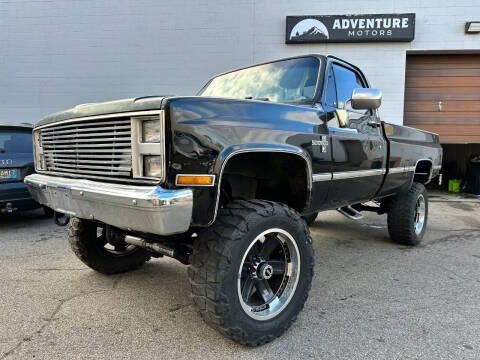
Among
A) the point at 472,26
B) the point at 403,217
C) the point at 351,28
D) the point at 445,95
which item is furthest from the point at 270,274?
the point at 472,26

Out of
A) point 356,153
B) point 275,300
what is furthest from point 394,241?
point 275,300

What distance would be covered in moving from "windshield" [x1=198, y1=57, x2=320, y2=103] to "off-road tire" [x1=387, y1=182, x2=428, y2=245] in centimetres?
237

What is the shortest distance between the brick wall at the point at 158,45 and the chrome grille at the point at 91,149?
275 inches

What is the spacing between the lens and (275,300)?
7.77ft

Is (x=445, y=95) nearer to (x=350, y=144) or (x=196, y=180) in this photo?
(x=350, y=144)

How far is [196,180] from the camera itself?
1.87 metres

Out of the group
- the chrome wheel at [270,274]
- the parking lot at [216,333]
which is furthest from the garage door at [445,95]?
the chrome wheel at [270,274]

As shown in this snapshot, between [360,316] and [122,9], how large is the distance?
9550 mm

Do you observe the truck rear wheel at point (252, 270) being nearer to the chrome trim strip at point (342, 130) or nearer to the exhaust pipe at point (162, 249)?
the exhaust pipe at point (162, 249)

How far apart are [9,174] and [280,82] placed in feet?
14.3

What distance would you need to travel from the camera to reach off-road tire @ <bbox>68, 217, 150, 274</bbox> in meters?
3.10

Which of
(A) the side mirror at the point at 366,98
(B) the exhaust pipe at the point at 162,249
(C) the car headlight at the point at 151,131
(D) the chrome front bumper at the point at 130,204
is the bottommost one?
(B) the exhaust pipe at the point at 162,249

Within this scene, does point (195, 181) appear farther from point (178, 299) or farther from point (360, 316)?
point (360, 316)

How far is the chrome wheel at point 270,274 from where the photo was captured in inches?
90.4
